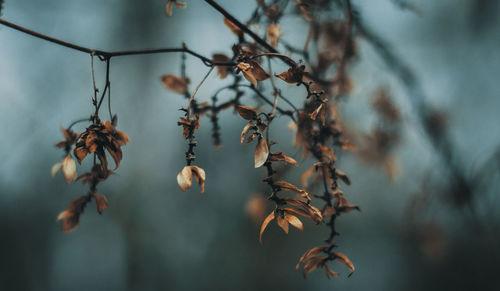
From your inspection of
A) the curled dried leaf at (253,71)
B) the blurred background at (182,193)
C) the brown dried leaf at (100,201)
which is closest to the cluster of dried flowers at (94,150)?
the brown dried leaf at (100,201)

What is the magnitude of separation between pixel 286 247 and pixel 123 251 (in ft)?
4.01

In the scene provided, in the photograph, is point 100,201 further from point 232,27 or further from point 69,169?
point 232,27

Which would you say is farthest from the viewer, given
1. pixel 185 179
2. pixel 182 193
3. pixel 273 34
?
pixel 182 193

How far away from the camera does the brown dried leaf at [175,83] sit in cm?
33

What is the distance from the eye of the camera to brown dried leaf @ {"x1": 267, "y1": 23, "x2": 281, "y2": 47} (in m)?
0.30

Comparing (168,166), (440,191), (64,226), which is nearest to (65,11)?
(168,166)

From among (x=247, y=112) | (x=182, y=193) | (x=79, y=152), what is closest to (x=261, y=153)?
(x=247, y=112)

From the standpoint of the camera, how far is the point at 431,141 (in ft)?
1.86

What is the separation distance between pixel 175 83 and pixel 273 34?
0.12 m

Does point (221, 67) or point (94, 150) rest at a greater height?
point (221, 67)

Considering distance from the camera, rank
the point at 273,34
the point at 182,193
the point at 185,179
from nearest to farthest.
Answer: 1. the point at 185,179
2. the point at 273,34
3. the point at 182,193

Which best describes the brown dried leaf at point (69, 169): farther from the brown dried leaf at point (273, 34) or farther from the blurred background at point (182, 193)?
the blurred background at point (182, 193)

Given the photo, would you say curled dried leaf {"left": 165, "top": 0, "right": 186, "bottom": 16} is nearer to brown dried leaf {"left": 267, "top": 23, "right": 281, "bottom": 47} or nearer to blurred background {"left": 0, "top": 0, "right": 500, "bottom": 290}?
brown dried leaf {"left": 267, "top": 23, "right": 281, "bottom": 47}

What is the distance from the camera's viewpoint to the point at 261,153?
0.20 meters
